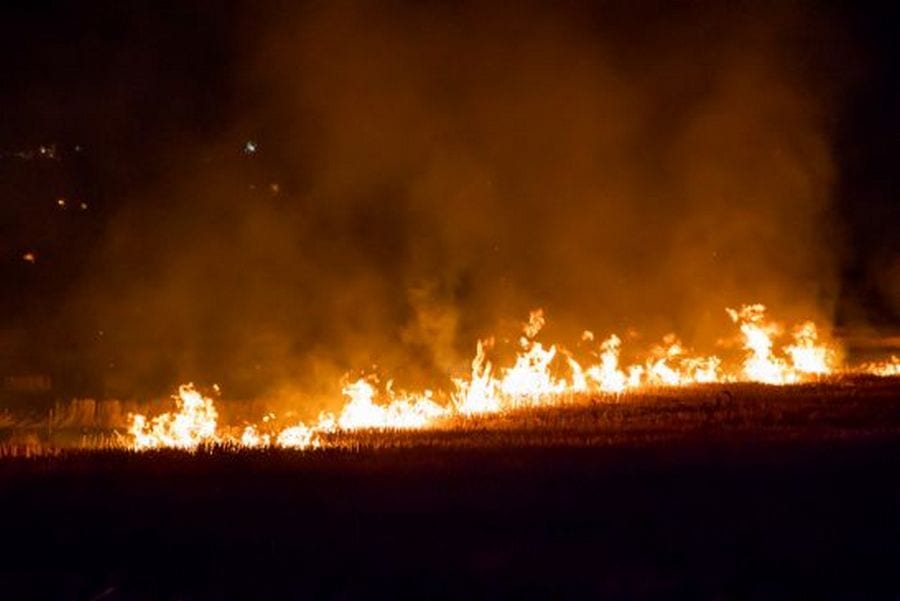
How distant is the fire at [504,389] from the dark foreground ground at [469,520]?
5.87 feet

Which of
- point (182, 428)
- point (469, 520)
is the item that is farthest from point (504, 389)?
point (469, 520)

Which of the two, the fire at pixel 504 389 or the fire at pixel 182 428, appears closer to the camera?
the fire at pixel 182 428

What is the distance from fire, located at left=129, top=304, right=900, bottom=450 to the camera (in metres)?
13.2

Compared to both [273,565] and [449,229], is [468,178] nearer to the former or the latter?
[449,229]

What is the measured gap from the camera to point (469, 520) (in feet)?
27.0

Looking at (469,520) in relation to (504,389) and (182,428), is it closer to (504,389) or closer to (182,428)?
(182,428)

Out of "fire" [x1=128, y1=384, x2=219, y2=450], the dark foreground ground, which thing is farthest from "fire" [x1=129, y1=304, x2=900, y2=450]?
the dark foreground ground

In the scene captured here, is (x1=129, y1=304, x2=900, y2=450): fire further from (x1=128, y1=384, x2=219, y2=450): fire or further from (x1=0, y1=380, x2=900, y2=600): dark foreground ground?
(x1=0, y1=380, x2=900, y2=600): dark foreground ground

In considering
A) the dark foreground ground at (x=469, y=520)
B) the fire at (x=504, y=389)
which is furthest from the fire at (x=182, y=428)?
the dark foreground ground at (x=469, y=520)

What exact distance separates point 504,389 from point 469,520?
28.4ft

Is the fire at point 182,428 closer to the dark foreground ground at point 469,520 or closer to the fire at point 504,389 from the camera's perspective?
the fire at point 504,389

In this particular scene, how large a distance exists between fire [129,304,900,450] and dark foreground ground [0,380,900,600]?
5.87 feet

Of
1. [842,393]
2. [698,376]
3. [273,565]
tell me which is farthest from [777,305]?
[273,565]

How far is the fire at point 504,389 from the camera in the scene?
43.3ft
